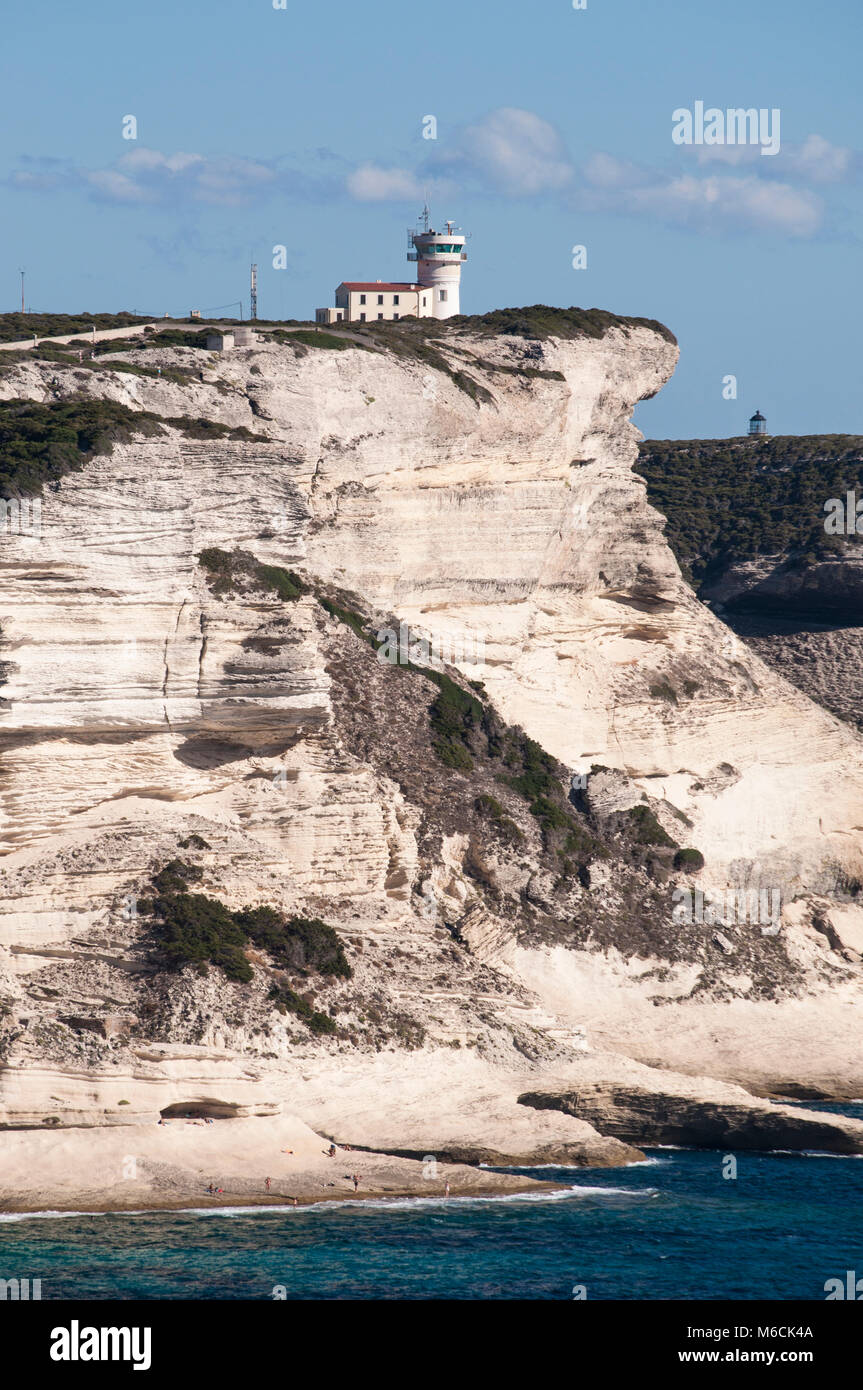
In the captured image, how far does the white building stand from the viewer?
261 feet

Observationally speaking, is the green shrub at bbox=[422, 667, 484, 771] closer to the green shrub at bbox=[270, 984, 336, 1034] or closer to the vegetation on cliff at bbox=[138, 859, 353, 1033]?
the vegetation on cliff at bbox=[138, 859, 353, 1033]

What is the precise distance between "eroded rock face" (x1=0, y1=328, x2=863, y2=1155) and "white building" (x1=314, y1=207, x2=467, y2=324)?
→ 13312 millimetres

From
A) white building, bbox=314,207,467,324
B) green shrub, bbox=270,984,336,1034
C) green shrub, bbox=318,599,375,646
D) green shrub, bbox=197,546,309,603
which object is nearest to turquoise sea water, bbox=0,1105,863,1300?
green shrub, bbox=270,984,336,1034

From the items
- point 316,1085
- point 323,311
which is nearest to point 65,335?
point 323,311

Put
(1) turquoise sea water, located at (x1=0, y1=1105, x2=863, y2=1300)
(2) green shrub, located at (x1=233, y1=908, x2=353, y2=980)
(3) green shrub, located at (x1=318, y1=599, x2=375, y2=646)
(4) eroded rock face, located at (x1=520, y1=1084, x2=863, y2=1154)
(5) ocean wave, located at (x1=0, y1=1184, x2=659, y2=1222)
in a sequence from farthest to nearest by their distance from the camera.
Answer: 1. (3) green shrub, located at (x1=318, y1=599, x2=375, y2=646)
2. (4) eroded rock face, located at (x1=520, y1=1084, x2=863, y2=1154)
3. (2) green shrub, located at (x1=233, y1=908, x2=353, y2=980)
4. (5) ocean wave, located at (x1=0, y1=1184, x2=659, y2=1222)
5. (1) turquoise sea water, located at (x1=0, y1=1105, x2=863, y2=1300)

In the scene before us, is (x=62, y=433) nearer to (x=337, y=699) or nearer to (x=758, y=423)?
(x=337, y=699)

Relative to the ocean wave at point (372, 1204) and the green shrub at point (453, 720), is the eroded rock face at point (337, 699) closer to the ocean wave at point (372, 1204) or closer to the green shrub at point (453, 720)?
the green shrub at point (453, 720)

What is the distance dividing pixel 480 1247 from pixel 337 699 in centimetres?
1936

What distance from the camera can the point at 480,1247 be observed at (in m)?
40.9

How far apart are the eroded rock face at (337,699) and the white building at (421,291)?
13.3 metres

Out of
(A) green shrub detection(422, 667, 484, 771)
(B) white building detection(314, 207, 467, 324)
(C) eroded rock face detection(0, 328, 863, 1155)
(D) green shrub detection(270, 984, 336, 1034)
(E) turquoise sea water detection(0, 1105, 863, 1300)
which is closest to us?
(E) turquoise sea water detection(0, 1105, 863, 1300)

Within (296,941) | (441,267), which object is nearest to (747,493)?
(441,267)

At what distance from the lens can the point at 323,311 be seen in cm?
7706

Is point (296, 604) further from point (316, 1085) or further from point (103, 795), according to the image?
point (316, 1085)
